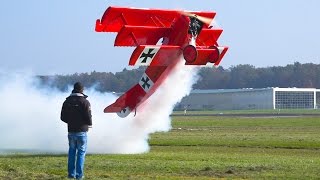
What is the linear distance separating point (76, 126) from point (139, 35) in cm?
1030

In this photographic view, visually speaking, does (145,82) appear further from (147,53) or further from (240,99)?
(240,99)

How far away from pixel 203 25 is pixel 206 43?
2061 mm

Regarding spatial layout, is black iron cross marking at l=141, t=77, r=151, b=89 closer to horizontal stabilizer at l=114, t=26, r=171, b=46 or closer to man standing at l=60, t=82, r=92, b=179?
horizontal stabilizer at l=114, t=26, r=171, b=46

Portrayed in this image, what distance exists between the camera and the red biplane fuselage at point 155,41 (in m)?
25.0

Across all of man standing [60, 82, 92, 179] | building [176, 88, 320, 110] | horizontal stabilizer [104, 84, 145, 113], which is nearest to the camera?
man standing [60, 82, 92, 179]

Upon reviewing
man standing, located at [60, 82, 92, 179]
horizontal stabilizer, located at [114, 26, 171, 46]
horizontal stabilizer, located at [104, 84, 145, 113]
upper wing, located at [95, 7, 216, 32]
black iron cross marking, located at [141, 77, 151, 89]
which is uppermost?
upper wing, located at [95, 7, 216, 32]

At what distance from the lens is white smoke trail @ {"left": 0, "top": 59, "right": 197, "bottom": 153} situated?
87.9 feet

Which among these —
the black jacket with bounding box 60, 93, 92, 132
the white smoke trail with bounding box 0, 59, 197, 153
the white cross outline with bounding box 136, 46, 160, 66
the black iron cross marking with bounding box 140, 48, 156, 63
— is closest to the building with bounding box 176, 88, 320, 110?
the white smoke trail with bounding box 0, 59, 197, 153

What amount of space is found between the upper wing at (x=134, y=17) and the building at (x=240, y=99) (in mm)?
124170

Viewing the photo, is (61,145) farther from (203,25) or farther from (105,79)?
(105,79)

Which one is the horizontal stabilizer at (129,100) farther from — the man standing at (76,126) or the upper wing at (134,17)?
the man standing at (76,126)

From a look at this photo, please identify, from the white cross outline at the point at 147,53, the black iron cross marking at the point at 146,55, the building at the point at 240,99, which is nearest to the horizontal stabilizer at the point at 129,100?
the white cross outline at the point at 147,53

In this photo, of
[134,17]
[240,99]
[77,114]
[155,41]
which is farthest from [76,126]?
[240,99]

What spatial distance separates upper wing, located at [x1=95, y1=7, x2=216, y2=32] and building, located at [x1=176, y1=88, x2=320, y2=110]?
124170 mm
